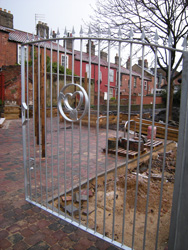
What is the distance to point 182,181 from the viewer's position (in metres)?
1.84

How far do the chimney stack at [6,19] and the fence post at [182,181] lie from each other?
24.1m

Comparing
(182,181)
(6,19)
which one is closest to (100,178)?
(182,181)

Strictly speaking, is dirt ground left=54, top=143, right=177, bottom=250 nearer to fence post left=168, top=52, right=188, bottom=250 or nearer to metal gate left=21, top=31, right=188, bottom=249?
metal gate left=21, top=31, right=188, bottom=249

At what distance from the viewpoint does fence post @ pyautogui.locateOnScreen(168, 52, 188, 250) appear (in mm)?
1797

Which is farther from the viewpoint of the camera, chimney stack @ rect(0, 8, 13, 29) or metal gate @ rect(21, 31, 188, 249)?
chimney stack @ rect(0, 8, 13, 29)

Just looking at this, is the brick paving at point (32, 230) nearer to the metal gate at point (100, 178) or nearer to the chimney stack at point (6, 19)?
the metal gate at point (100, 178)

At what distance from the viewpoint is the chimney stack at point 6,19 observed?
820 inches

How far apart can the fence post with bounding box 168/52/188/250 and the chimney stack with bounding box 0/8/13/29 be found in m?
24.1

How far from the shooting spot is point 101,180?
4559 millimetres

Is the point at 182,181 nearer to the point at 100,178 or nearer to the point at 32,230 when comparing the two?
the point at 32,230

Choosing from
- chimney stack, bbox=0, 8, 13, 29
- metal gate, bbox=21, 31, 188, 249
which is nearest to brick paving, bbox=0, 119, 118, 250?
metal gate, bbox=21, 31, 188, 249

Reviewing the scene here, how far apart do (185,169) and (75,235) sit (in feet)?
5.27

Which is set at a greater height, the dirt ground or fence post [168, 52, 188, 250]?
fence post [168, 52, 188, 250]

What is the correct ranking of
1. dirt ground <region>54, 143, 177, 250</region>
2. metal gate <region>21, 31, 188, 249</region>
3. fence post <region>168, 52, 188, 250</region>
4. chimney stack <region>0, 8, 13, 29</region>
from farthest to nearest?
chimney stack <region>0, 8, 13, 29</region>, dirt ground <region>54, 143, 177, 250</region>, metal gate <region>21, 31, 188, 249</region>, fence post <region>168, 52, 188, 250</region>
